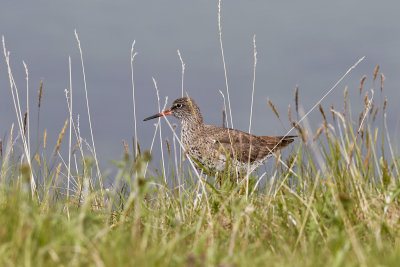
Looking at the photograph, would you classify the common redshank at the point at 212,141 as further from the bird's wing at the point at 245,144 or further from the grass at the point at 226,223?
the grass at the point at 226,223

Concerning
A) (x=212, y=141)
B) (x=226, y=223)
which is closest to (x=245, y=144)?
(x=212, y=141)

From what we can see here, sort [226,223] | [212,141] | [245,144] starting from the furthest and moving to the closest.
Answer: [245,144] → [212,141] → [226,223]

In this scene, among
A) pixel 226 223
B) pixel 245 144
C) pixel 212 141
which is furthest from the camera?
pixel 245 144

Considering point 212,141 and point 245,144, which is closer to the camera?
point 212,141

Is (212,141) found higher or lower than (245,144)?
higher

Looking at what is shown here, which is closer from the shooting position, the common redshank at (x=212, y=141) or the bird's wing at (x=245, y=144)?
the common redshank at (x=212, y=141)

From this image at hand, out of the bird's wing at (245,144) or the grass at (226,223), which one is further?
the bird's wing at (245,144)

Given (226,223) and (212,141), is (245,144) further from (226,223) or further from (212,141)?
(226,223)

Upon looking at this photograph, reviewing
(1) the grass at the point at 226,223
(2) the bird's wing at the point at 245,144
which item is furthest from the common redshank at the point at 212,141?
(1) the grass at the point at 226,223

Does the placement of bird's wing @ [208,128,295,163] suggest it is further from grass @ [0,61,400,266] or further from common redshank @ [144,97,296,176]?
grass @ [0,61,400,266]

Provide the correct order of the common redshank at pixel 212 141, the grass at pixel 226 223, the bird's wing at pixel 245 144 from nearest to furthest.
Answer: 1. the grass at pixel 226 223
2. the common redshank at pixel 212 141
3. the bird's wing at pixel 245 144

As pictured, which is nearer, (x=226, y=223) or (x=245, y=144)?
(x=226, y=223)

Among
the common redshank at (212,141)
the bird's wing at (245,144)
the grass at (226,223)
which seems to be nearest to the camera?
the grass at (226,223)

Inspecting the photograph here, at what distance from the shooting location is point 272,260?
282cm
